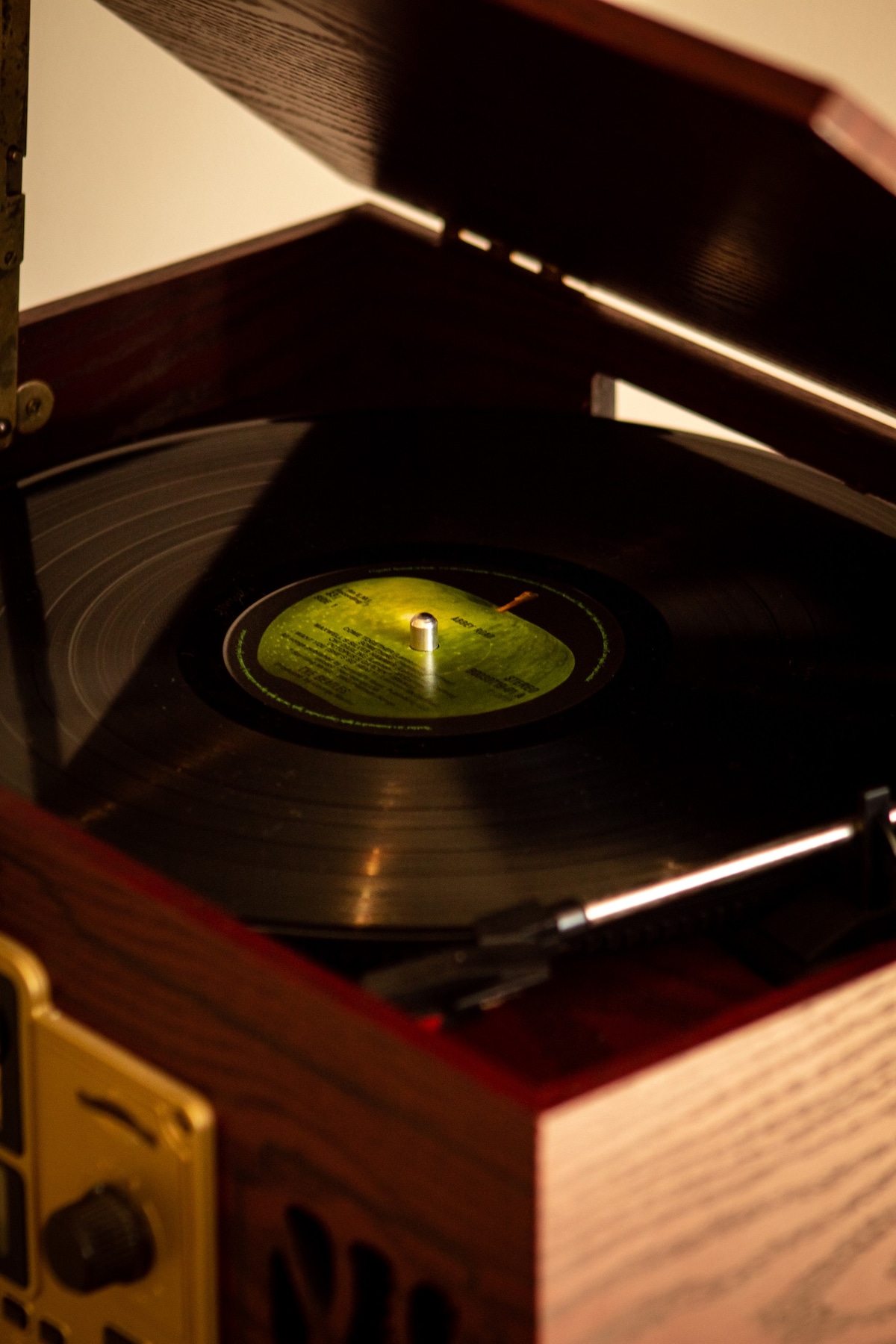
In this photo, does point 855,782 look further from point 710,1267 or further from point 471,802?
point 710,1267

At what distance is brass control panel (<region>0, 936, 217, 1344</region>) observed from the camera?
944 mm

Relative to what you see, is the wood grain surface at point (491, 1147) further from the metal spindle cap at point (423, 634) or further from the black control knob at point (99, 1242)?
the metal spindle cap at point (423, 634)

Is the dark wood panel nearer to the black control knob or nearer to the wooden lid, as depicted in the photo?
the black control knob

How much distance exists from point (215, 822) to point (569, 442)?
0.69m

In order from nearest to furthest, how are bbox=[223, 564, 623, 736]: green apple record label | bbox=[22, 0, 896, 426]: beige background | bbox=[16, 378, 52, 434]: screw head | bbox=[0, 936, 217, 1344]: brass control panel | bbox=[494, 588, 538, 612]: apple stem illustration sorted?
bbox=[0, 936, 217, 1344]: brass control panel < bbox=[223, 564, 623, 736]: green apple record label < bbox=[494, 588, 538, 612]: apple stem illustration < bbox=[16, 378, 52, 434]: screw head < bbox=[22, 0, 896, 426]: beige background

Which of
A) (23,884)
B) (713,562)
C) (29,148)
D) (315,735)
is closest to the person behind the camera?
(23,884)

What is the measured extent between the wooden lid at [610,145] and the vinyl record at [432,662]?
168 millimetres

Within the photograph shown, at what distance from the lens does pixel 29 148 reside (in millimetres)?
2264

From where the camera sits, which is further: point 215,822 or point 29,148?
point 29,148

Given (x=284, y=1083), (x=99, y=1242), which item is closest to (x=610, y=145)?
(x=284, y=1083)

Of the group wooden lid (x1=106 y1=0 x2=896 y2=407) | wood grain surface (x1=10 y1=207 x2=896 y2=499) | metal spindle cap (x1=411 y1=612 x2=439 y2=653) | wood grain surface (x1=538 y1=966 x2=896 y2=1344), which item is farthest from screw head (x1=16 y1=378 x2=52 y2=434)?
wood grain surface (x1=538 y1=966 x2=896 y2=1344)

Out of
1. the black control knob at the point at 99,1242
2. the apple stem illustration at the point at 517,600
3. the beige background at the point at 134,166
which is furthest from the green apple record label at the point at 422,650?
the beige background at the point at 134,166

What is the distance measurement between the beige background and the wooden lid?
0.70m

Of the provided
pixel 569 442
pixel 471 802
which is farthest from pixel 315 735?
pixel 569 442
